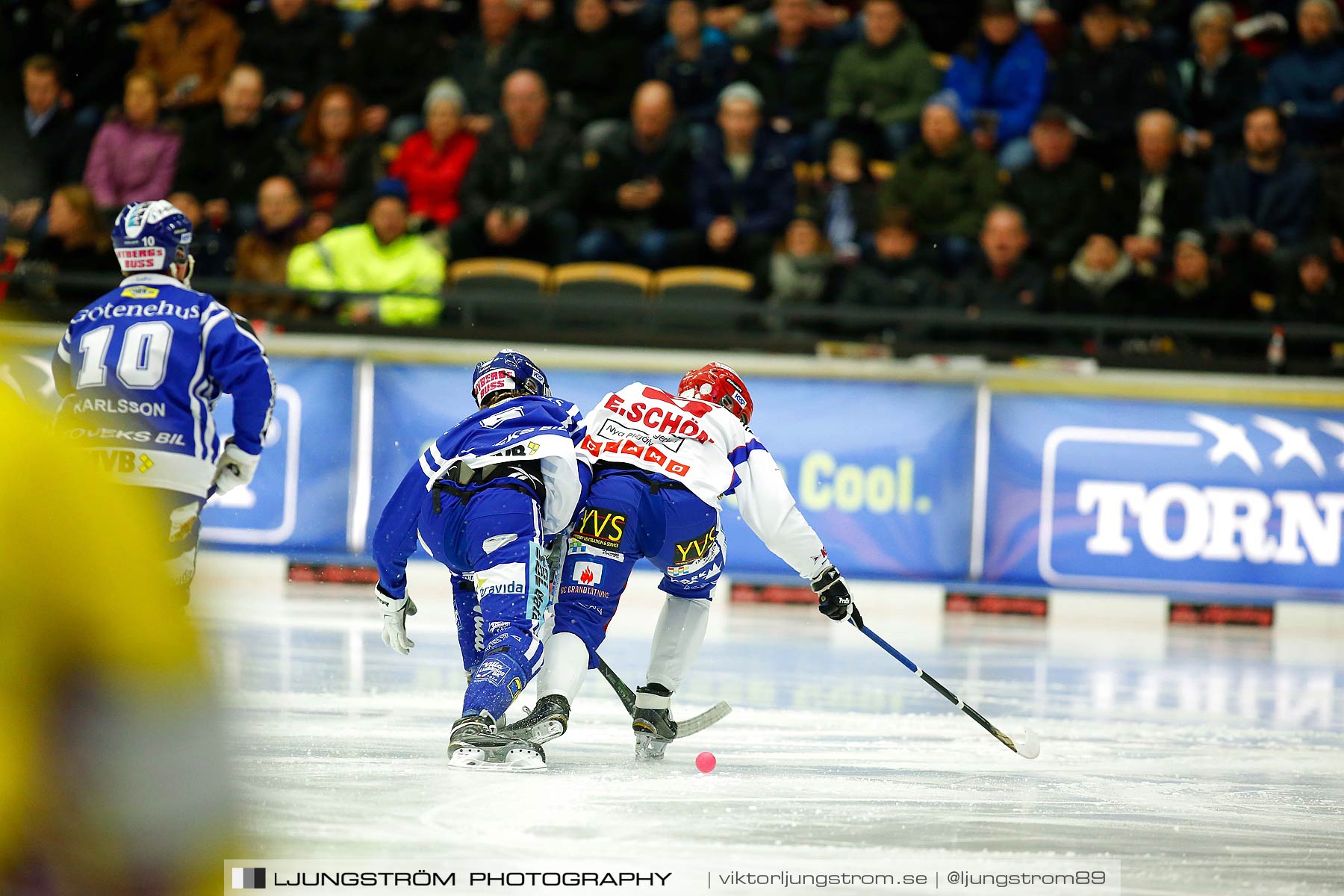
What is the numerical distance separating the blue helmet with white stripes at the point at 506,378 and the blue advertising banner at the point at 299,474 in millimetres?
5979

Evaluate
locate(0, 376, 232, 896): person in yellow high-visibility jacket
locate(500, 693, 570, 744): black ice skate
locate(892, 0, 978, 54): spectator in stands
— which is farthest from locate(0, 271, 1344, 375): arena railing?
locate(0, 376, 232, 896): person in yellow high-visibility jacket

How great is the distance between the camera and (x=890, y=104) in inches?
536

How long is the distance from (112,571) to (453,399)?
34.7ft

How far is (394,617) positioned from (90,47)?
1058 cm

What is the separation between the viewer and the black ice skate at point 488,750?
5348 millimetres

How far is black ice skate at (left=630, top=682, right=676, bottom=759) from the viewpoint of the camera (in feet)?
19.4

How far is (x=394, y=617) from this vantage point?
5969 millimetres

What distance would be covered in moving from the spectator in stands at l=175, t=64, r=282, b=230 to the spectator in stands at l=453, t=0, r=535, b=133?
1687 millimetres

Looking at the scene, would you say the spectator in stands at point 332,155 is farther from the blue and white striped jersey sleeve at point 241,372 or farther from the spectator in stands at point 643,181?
the blue and white striped jersey sleeve at point 241,372

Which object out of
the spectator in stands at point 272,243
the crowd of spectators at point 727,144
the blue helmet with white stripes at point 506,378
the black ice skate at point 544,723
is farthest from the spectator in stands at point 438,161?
the black ice skate at point 544,723

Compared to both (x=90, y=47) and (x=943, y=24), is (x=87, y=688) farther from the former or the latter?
(x=90, y=47)

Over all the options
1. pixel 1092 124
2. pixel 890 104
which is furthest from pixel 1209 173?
pixel 890 104

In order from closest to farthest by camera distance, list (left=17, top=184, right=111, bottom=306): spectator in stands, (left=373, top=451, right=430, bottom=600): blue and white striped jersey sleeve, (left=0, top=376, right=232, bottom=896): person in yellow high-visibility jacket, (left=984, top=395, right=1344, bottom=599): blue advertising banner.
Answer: (left=0, top=376, right=232, bottom=896): person in yellow high-visibility jacket, (left=373, top=451, right=430, bottom=600): blue and white striped jersey sleeve, (left=984, top=395, right=1344, bottom=599): blue advertising banner, (left=17, top=184, right=111, bottom=306): spectator in stands

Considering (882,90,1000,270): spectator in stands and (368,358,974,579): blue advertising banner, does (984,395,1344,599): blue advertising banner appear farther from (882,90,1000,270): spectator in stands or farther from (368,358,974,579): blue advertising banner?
(882,90,1000,270): spectator in stands
